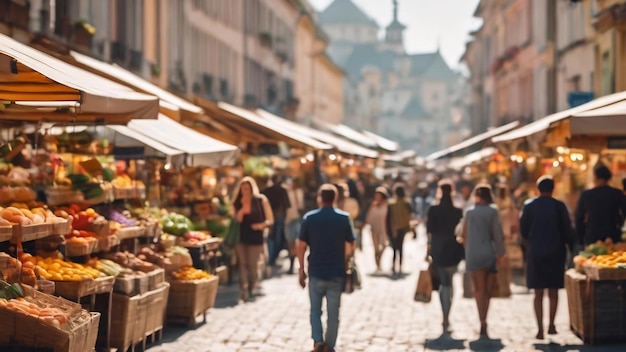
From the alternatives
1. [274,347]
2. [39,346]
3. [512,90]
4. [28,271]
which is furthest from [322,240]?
[512,90]

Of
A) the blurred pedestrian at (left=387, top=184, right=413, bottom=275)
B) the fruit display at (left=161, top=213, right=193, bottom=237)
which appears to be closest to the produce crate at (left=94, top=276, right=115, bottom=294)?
the fruit display at (left=161, top=213, right=193, bottom=237)

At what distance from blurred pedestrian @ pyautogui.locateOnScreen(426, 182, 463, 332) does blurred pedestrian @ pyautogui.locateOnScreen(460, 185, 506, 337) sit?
2.61ft

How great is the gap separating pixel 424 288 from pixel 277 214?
9.38 m

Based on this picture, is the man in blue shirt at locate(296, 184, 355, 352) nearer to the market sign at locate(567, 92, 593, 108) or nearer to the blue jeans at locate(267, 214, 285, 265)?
the blue jeans at locate(267, 214, 285, 265)

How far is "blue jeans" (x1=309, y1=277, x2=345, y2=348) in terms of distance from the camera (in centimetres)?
1380

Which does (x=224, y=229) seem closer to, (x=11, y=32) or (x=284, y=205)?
(x=284, y=205)

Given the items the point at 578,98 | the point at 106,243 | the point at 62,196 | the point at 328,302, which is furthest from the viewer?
the point at 578,98

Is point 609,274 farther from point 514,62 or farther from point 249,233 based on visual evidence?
point 514,62

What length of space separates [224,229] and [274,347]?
28.2 ft

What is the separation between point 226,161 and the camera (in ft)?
64.3

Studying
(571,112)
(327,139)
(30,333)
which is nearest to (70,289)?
(30,333)

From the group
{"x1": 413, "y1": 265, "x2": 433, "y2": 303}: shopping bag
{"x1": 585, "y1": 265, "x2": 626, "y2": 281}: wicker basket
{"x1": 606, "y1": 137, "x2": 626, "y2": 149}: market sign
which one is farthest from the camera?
{"x1": 606, "y1": 137, "x2": 626, "y2": 149}: market sign

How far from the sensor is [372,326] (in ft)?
56.4

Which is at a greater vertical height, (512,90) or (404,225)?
(512,90)
